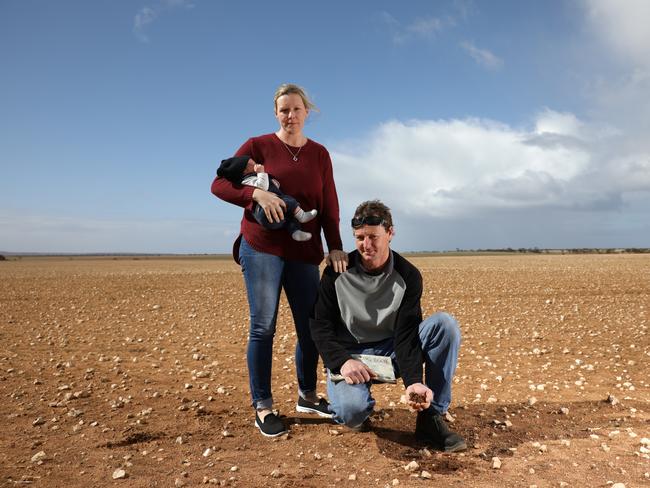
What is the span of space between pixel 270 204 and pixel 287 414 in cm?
218

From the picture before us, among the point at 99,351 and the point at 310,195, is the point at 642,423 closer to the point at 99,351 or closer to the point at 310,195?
the point at 310,195

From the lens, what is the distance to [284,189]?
161 inches

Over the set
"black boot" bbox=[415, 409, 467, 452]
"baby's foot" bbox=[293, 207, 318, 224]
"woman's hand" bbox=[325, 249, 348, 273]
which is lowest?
"black boot" bbox=[415, 409, 467, 452]

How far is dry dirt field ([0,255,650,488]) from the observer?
3533mm

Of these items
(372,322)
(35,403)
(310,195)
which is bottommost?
(35,403)

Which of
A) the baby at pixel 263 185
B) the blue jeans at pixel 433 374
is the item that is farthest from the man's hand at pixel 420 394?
the baby at pixel 263 185

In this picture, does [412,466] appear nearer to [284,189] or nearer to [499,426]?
[499,426]

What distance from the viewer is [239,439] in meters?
4.22

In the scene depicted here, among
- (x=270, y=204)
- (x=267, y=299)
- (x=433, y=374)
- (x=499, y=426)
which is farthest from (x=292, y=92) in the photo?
(x=499, y=426)

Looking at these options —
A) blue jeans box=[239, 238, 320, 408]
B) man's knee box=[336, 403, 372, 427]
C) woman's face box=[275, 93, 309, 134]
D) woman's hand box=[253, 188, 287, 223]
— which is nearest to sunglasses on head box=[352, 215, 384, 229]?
woman's hand box=[253, 188, 287, 223]

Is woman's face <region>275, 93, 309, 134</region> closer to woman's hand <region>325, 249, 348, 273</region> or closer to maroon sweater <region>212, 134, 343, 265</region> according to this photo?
maroon sweater <region>212, 134, 343, 265</region>

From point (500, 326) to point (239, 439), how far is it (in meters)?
7.14

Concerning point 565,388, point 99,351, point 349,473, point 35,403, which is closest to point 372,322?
point 349,473

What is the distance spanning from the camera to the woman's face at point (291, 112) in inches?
158
